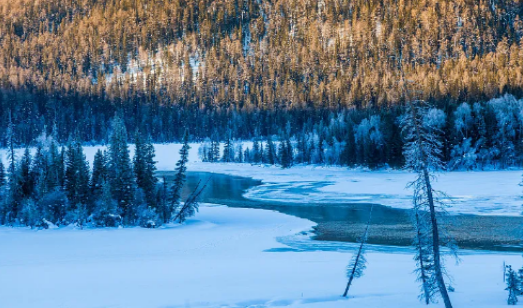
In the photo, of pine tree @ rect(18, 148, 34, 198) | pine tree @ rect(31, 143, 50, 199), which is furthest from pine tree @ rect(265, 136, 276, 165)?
pine tree @ rect(18, 148, 34, 198)

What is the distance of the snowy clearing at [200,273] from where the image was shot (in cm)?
1441

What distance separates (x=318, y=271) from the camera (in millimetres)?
18312

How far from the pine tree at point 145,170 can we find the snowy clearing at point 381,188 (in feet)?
40.8

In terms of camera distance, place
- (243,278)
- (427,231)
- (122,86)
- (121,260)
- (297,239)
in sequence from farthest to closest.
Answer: (122,86), (297,239), (121,260), (243,278), (427,231)

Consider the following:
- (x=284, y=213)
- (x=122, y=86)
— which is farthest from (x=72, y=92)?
(x=284, y=213)

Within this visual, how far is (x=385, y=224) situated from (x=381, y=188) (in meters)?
18.4

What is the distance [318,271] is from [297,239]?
23.0ft

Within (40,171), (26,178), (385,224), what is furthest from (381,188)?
(26,178)

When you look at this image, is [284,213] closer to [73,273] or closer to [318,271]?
[318,271]

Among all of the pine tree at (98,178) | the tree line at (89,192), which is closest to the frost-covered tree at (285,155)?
the tree line at (89,192)

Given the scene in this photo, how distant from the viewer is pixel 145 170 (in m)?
30.9

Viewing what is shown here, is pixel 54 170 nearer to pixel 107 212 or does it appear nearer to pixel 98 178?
pixel 98 178

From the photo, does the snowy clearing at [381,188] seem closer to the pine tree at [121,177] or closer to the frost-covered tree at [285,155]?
the frost-covered tree at [285,155]

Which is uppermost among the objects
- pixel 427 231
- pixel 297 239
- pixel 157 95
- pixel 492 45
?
pixel 492 45
